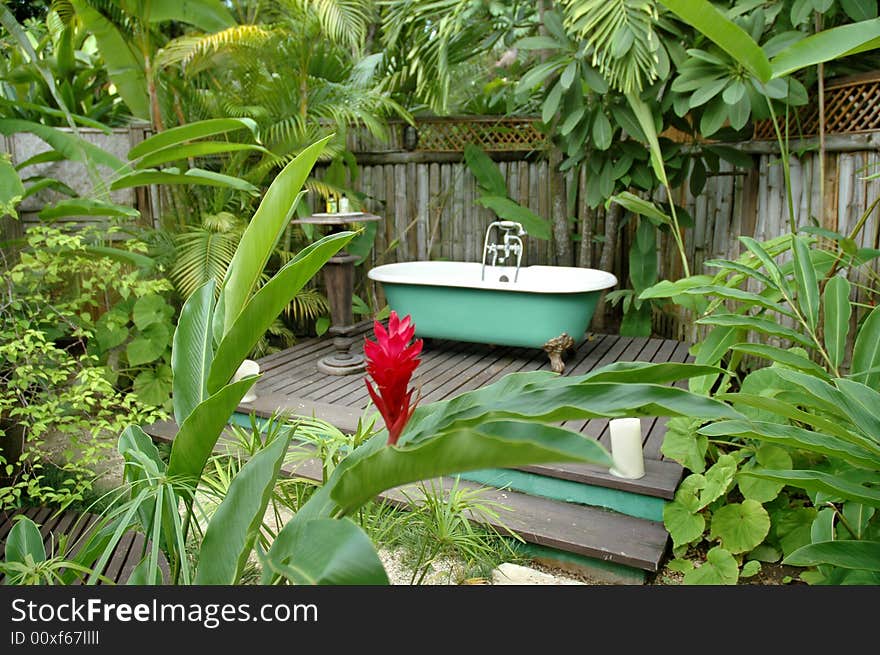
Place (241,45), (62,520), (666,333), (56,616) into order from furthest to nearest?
(666,333), (241,45), (62,520), (56,616)

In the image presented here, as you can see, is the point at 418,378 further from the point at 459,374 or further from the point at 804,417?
the point at 804,417

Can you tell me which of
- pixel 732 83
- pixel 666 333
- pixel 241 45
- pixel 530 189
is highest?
pixel 241 45

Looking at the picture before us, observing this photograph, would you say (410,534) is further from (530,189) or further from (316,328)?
(530,189)

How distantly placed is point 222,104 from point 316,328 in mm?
1629

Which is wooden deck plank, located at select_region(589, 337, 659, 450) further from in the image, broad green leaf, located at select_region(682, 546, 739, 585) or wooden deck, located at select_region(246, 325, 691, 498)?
broad green leaf, located at select_region(682, 546, 739, 585)

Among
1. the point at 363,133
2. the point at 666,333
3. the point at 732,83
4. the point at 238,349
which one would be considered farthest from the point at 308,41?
the point at 238,349

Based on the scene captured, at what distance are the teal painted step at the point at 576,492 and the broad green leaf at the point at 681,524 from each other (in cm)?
6

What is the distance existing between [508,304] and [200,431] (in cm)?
290

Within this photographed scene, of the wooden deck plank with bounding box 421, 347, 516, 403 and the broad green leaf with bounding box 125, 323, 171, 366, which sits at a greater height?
the broad green leaf with bounding box 125, 323, 171, 366

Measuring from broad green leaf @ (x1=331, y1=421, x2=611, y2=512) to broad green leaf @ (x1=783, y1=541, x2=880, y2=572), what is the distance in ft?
2.48

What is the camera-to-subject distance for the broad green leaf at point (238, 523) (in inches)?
37.8

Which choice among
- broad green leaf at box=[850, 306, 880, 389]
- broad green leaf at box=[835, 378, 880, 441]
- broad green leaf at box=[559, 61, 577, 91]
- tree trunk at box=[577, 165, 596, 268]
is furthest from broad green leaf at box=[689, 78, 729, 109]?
broad green leaf at box=[835, 378, 880, 441]

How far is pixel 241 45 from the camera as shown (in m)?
4.16

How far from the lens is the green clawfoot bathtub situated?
3.75 m
